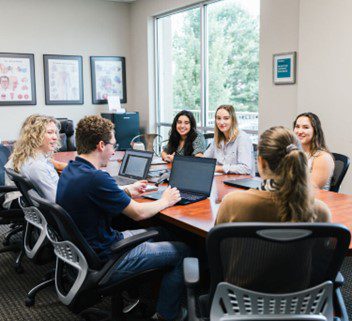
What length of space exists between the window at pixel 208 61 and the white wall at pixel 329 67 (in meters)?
0.98

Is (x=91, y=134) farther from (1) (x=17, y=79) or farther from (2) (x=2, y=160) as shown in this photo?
(1) (x=17, y=79)

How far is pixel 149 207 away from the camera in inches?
81.8

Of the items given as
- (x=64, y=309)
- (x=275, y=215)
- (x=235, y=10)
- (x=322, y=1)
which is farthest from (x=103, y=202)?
(x=235, y=10)

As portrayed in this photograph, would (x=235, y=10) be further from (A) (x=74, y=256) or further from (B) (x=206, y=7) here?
(A) (x=74, y=256)

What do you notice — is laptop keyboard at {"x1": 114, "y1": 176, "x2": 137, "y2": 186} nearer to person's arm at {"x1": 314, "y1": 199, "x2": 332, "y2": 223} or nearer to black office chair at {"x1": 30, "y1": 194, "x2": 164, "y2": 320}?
black office chair at {"x1": 30, "y1": 194, "x2": 164, "y2": 320}

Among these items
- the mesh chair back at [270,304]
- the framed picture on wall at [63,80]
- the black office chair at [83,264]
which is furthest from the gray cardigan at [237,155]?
the framed picture on wall at [63,80]

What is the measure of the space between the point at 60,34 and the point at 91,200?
5067mm

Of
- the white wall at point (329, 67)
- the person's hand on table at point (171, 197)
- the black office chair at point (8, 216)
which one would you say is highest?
the white wall at point (329, 67)

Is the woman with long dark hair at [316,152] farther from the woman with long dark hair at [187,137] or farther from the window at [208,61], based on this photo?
the window at [208,61]

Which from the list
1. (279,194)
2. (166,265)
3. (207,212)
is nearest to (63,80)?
(207,212)

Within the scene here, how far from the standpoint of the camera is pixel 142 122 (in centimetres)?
692

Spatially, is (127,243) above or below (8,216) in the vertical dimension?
above

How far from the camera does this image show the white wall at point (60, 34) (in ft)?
19.5

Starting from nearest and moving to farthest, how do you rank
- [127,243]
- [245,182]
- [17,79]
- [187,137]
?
1. [127,243]
2. [245,182]
3. [187,137]
4. [17,79]
